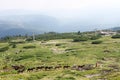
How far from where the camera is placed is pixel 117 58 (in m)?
98.1

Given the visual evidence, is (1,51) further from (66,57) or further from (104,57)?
(104,57)

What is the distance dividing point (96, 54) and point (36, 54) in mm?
21848

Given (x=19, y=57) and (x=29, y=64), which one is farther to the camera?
(x=19, y=57)

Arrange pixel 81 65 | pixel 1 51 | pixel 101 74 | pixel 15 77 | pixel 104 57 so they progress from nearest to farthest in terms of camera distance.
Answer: pixel 15 77 → pixel 101 74 → pixel 81 65 → pixel 104 57 → pixel 1 51

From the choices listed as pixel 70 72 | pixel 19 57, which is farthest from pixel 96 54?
pixel 70 72

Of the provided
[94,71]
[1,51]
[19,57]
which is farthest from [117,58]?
[1,51]

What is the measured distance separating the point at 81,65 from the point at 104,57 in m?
17.8

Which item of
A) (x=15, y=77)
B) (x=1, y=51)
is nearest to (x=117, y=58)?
(x=15, y=77)

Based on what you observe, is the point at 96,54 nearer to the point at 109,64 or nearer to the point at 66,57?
the point at 66,57

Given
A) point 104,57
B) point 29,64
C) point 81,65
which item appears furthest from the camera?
point 104,57

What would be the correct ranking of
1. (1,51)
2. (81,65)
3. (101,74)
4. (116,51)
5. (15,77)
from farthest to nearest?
1. (1,51)
2. (116,51)
3. (81,65)
4. (101,74)
5. (15,77)

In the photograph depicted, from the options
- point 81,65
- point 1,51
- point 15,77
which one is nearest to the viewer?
point 15,77

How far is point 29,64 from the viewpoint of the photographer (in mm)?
92875

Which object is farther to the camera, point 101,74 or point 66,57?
point 66,57
